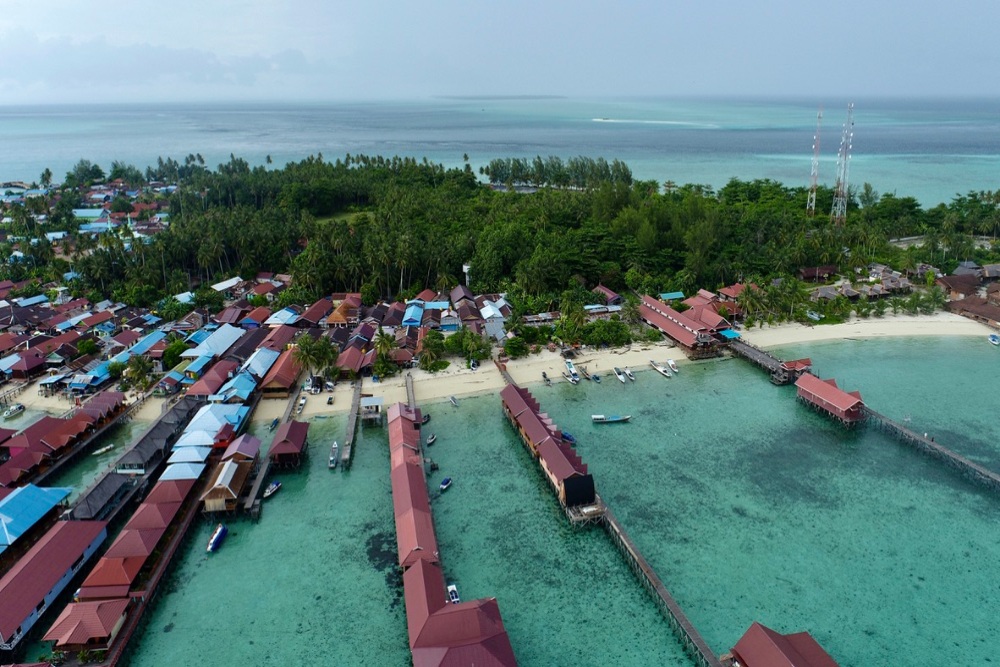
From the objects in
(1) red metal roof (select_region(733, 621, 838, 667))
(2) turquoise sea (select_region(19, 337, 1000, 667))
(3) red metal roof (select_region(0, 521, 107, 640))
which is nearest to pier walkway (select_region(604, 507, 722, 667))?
(2) turquoise sea (select_region(19, 337, 1000, 667))

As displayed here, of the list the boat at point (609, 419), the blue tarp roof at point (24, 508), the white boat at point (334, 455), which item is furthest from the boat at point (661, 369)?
the blue tarp roof at point (24, 508)

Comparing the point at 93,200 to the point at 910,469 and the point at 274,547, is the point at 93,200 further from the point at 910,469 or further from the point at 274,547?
the point at 910,469

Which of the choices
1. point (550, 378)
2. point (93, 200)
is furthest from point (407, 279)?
point (93, 200)

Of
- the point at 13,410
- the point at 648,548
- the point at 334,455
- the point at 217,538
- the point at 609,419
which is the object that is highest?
the point at 13,410

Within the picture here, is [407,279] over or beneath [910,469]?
over

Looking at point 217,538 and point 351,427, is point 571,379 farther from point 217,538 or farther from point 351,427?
point 217,538

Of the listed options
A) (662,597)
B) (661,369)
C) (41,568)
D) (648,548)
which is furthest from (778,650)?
(41,568)
